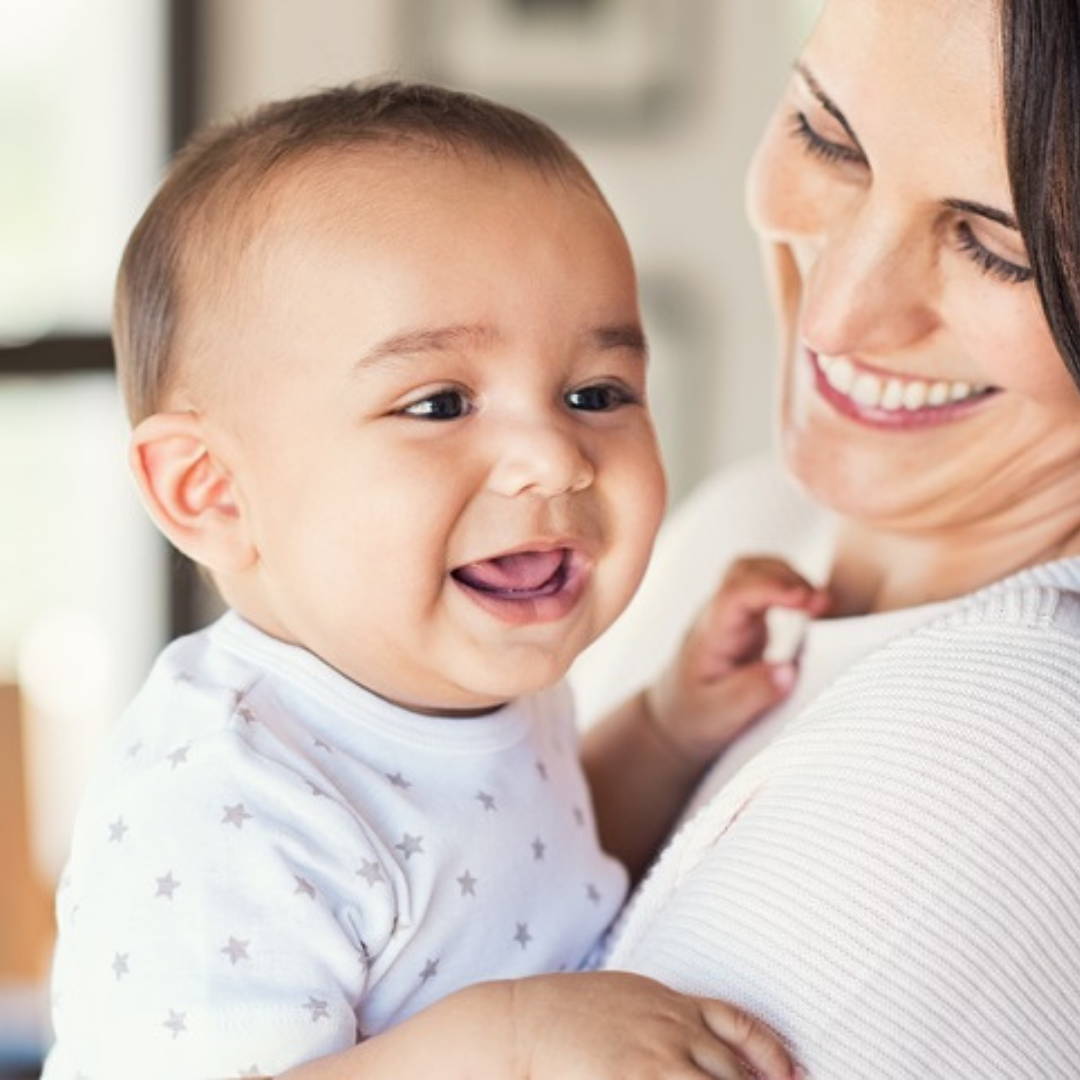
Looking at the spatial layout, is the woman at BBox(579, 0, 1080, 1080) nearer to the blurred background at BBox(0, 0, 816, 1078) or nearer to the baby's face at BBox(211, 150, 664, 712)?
the baby's face at BBox(211, 150, 664, 712)

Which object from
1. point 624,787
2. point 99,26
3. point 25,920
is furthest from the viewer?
point 99,26

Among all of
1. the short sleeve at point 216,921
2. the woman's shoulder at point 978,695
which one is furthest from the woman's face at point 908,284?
the short sleeve at point 216,921

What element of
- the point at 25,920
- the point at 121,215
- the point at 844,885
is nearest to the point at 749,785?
the point at 844,885

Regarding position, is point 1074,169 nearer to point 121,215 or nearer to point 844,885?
point 844,885

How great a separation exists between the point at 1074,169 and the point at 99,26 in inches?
121

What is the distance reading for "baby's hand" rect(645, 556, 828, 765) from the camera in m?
1.52

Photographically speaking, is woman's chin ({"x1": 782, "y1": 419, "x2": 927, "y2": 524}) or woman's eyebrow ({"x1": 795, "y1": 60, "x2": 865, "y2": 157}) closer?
woman's eyebrow ({"x1": 795, "y1": 60, "x2": 865, "y2": 157})

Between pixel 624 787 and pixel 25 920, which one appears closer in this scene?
pixel 624 787

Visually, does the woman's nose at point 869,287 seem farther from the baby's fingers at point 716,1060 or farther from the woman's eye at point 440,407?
the baby's fingers at point 716,1060

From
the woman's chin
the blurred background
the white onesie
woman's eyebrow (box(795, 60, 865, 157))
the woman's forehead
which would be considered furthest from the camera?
the blurred background

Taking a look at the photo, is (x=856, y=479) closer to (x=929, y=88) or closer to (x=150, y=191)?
(x=929, y=88)

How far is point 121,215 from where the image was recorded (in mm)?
3938

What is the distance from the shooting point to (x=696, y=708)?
60.4 inches

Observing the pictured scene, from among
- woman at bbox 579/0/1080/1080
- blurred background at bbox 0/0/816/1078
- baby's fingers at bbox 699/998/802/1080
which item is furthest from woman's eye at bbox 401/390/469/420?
blurred background at bbox 0/0/816/1078
